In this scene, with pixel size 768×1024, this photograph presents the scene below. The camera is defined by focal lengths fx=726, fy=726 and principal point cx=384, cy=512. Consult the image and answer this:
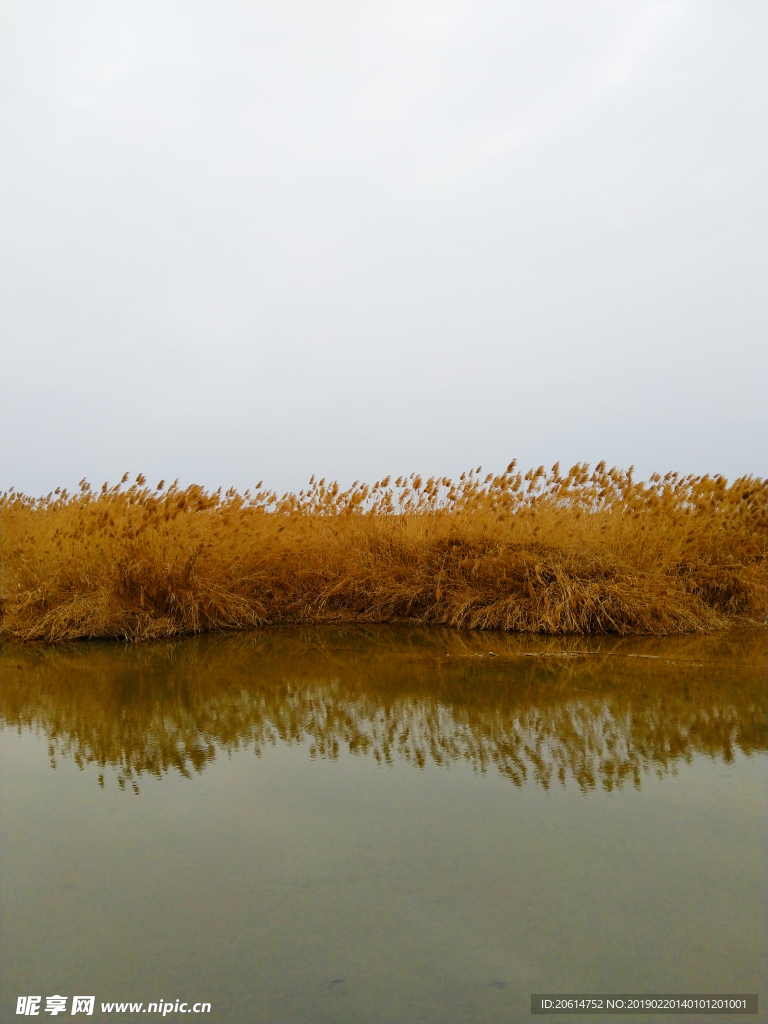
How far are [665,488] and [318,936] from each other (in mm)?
6788

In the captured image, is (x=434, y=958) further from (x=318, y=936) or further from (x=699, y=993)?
(x=699, y=993)

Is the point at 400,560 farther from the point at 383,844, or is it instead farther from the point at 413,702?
the point at 383,844

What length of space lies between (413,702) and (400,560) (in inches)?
136

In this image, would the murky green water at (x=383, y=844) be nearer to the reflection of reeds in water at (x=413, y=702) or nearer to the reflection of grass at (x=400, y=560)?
the reflection of reeds in water at (x=413, y=702)

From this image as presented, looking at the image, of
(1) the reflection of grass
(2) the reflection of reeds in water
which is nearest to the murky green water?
(2) the reflection of reeds in water

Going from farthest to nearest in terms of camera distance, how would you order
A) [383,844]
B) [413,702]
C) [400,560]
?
1. [400,560]
2. [413,702]
3. [383,844]

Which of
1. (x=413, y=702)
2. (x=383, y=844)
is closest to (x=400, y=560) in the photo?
(x=413, y=702)

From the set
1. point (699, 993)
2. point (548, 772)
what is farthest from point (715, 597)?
point (699, 993)

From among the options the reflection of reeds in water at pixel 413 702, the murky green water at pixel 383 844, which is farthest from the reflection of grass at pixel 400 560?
the murky green water at pixel 383 844

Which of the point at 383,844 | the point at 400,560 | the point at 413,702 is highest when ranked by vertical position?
the point at 400,560

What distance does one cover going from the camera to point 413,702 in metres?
4.36

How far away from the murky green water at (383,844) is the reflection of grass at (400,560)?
1.92m

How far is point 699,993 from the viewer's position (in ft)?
5.64

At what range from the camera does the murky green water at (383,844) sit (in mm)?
1791
